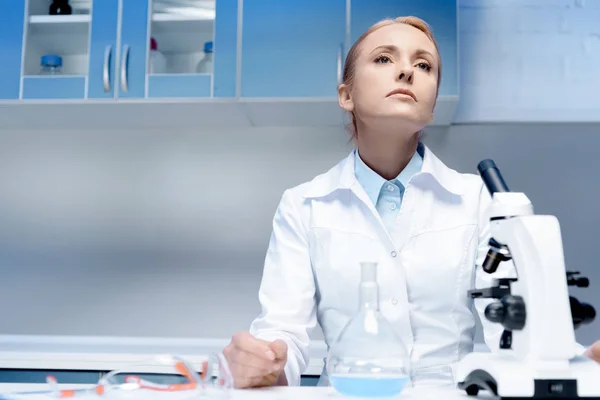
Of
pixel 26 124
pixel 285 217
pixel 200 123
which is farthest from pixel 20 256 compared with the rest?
pixel 285 217

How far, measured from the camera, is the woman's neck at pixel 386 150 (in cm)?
140

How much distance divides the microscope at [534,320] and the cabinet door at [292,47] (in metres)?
1.50

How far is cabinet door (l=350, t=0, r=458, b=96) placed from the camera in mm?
2174

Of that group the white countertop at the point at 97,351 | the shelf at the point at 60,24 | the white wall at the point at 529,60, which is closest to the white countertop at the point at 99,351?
the white countertop at the point at 97,351

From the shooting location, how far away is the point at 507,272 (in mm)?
1203

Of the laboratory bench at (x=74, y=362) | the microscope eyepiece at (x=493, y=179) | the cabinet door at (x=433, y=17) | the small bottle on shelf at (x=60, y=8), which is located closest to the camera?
the microscope eyepiece at (x=493, y=179)

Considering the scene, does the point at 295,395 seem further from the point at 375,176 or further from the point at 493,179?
the point at 375,176

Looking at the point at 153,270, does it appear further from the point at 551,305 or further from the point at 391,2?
the point at 551,305

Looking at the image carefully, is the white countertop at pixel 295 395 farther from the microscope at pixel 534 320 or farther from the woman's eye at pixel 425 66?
the woman's eye at pixel 425 66

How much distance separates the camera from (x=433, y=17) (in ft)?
7.18

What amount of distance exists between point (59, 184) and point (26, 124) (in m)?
0.28

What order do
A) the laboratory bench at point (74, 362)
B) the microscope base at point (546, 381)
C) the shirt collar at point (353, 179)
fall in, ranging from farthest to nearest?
the laboratory bench at point (74, 362) → the shirt collar at point (353, 179) → the microscope base at point (546, 381)

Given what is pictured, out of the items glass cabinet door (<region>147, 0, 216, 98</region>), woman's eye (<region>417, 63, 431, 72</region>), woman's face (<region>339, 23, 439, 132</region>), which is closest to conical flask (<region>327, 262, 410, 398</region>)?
woman's face (<region>339, 23, 439, 132</region>)

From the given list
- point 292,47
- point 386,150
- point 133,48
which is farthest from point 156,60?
point 386,150
